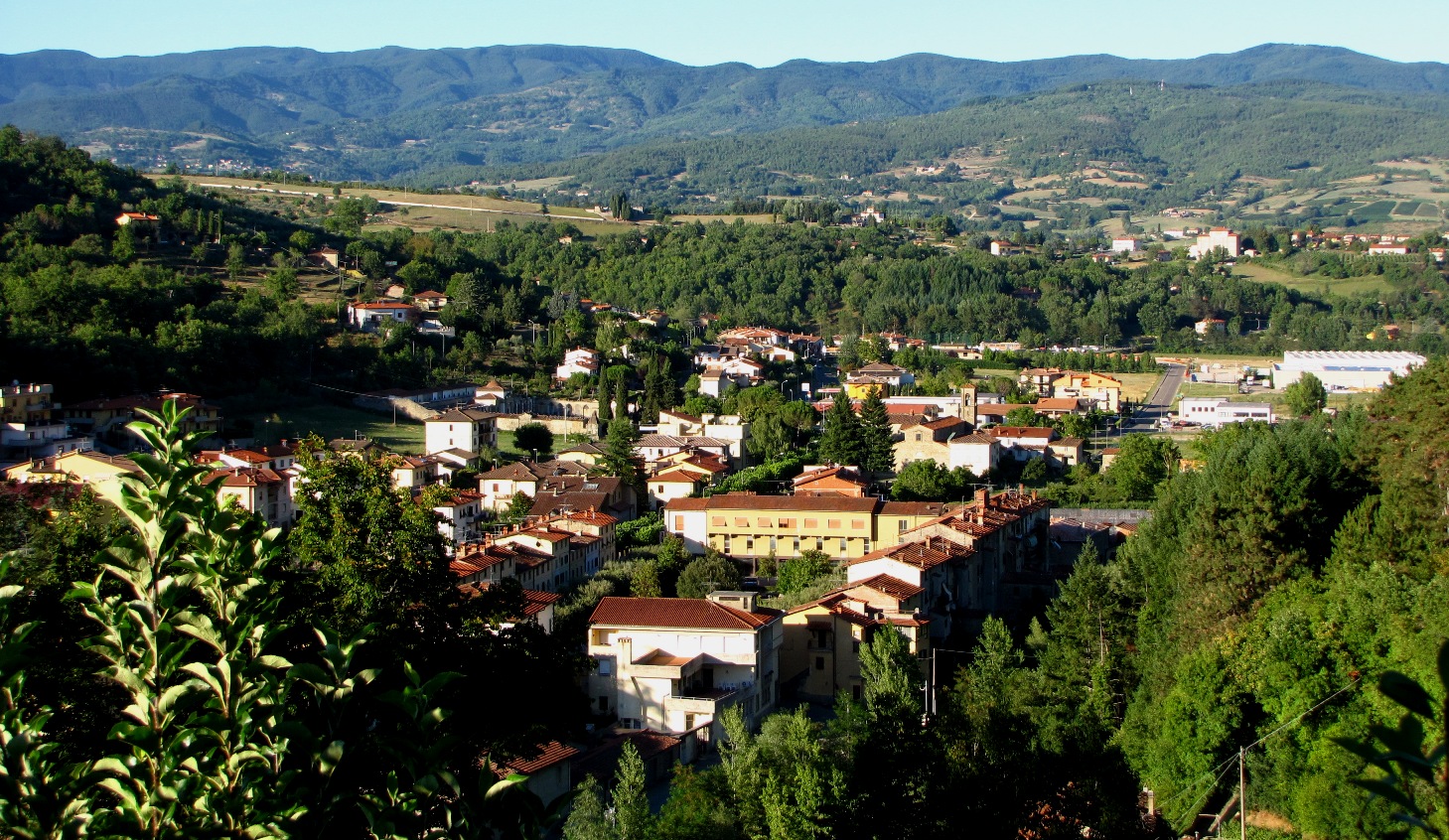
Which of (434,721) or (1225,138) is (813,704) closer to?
(434,721)

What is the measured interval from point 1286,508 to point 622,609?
7867 mm

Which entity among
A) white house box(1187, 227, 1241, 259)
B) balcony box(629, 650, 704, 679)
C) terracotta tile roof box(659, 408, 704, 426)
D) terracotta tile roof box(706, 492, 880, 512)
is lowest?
terracotta tile roof box(659, 408, 704, 426)

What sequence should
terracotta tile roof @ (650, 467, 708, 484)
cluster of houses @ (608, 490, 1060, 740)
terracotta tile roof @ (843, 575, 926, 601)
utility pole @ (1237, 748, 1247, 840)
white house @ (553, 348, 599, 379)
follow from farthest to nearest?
1. white house @ (553, 348, 599, 379)
2. terracotta tile roof @ (650, 467, 708, 484)
3. terracotta tile roof @ (843, 575, 926, 601)
4. cluster of houses @ (608, 490, 1060, 740)
5. utility pole @ (1237, 748, 1247, 840)

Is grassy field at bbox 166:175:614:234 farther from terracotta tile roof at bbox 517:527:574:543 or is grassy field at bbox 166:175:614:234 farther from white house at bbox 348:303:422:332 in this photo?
terracotta tile roof at bbox 517:527:574:543

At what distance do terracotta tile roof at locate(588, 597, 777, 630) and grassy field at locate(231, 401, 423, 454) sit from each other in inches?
667

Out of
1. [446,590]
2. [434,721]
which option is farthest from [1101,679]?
[434,721]

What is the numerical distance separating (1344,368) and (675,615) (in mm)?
46434

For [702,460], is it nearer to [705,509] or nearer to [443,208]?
[705,509]

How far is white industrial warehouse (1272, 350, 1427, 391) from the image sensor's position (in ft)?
180

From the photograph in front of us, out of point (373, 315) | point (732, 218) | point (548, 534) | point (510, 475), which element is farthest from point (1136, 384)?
point (732, 218)

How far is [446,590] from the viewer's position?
27.0 ft

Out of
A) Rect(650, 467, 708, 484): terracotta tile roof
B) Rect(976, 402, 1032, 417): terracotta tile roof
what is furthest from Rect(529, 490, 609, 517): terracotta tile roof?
Rect(976, 402, 1032, 417): terracotta tile roof

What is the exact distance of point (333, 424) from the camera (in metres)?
36.0

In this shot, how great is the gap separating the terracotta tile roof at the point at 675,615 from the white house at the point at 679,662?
12 mm
